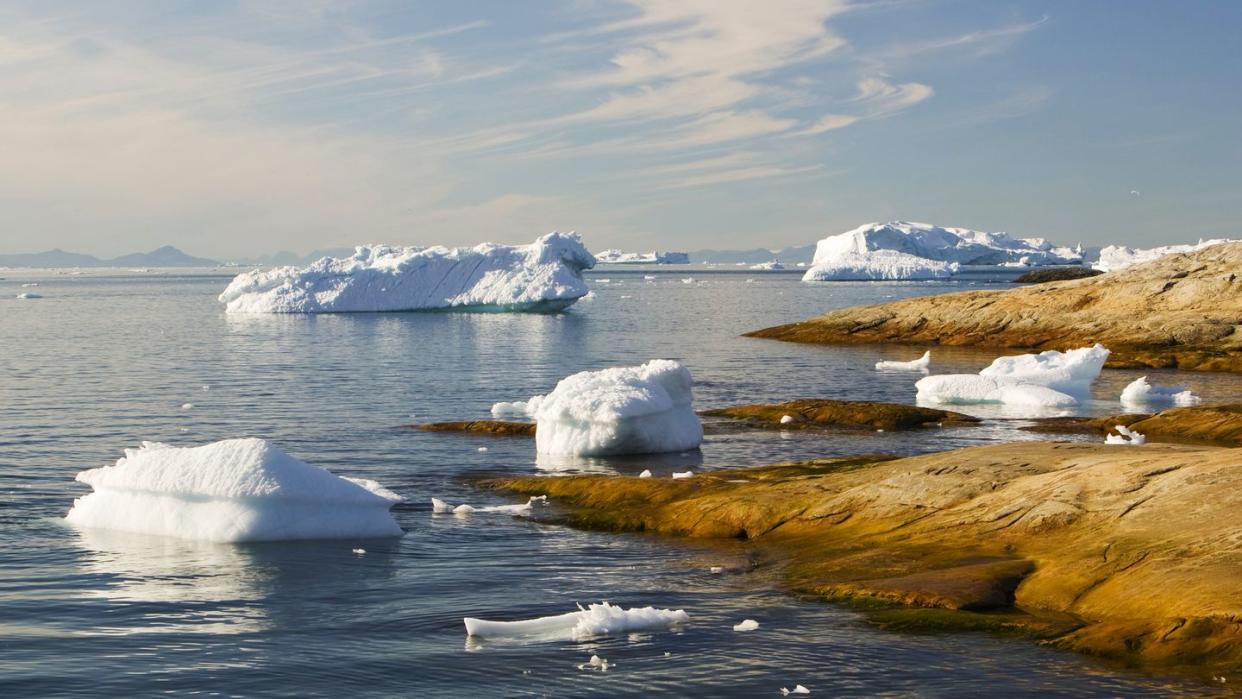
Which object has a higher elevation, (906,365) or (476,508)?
(906,365)

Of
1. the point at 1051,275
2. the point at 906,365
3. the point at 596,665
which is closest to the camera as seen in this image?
the point at 596,665

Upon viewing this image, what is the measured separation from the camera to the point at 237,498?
1567 cm

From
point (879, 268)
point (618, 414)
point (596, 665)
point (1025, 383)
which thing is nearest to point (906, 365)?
point (1025, 383)

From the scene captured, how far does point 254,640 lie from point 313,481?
462cm

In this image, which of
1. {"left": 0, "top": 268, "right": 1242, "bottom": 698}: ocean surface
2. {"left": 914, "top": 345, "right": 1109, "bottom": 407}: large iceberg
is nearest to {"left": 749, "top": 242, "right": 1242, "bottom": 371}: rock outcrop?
{"left": 914, "top": 345, "right": 1109, "bottom": 407}: large iceberg

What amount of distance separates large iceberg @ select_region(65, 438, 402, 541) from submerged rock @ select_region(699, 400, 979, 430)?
14.1m

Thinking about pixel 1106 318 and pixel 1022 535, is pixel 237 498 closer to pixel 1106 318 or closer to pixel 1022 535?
pixel 1022 535

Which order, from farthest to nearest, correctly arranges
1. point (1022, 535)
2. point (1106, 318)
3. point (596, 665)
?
point (1106, 318), point (1022, 535), point (596, 665)

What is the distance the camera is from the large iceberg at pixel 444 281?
81.2 m

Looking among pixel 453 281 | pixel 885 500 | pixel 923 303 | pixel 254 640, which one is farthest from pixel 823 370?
pixel 453 281

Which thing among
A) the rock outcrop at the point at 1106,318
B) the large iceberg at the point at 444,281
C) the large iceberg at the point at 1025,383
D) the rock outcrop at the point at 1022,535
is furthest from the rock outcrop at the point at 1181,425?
Answer: the large iceberg at the point at 444,281

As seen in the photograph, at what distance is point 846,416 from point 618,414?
823cm

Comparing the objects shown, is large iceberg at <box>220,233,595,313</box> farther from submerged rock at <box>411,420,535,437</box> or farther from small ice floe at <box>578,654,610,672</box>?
small ice floe at <box>578,654,610,672</box>

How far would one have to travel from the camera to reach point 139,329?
7200cm
